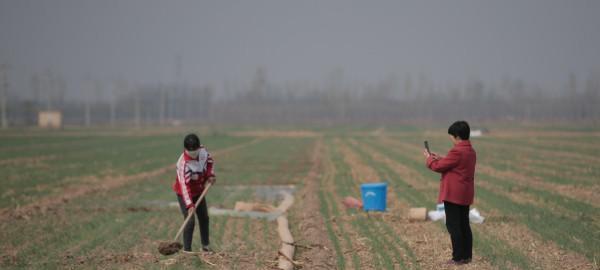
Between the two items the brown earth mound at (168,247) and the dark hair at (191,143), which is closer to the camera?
the dark hair at (191,143)

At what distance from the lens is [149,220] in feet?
46.8

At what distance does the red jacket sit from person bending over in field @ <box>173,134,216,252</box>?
3.02 meters

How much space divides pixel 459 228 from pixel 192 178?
3.55 meters

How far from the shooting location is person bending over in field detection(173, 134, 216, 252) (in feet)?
29.6

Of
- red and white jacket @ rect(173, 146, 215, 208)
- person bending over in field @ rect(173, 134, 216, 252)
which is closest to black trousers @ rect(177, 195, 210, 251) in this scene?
person bending over in field @ rect(173, 134, 216, 252)

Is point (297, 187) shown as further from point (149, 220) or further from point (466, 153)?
point (466, 153)

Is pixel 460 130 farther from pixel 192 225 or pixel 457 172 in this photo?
pixel 192 225

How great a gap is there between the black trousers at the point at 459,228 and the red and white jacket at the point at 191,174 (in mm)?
3245

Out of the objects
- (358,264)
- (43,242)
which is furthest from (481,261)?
(43,242)

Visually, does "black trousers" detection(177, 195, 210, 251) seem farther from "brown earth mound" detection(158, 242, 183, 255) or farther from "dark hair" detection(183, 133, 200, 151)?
"dark hair" detection(183, 133, 200, 151)

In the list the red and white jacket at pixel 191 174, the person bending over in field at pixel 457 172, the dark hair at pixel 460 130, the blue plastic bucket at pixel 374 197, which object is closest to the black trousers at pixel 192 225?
the red and white jacket at pixel 191 174

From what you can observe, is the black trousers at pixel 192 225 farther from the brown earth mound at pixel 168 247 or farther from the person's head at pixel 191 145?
the person's head at pixel 191 145

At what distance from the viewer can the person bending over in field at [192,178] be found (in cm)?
901

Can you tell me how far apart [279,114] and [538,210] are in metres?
147
